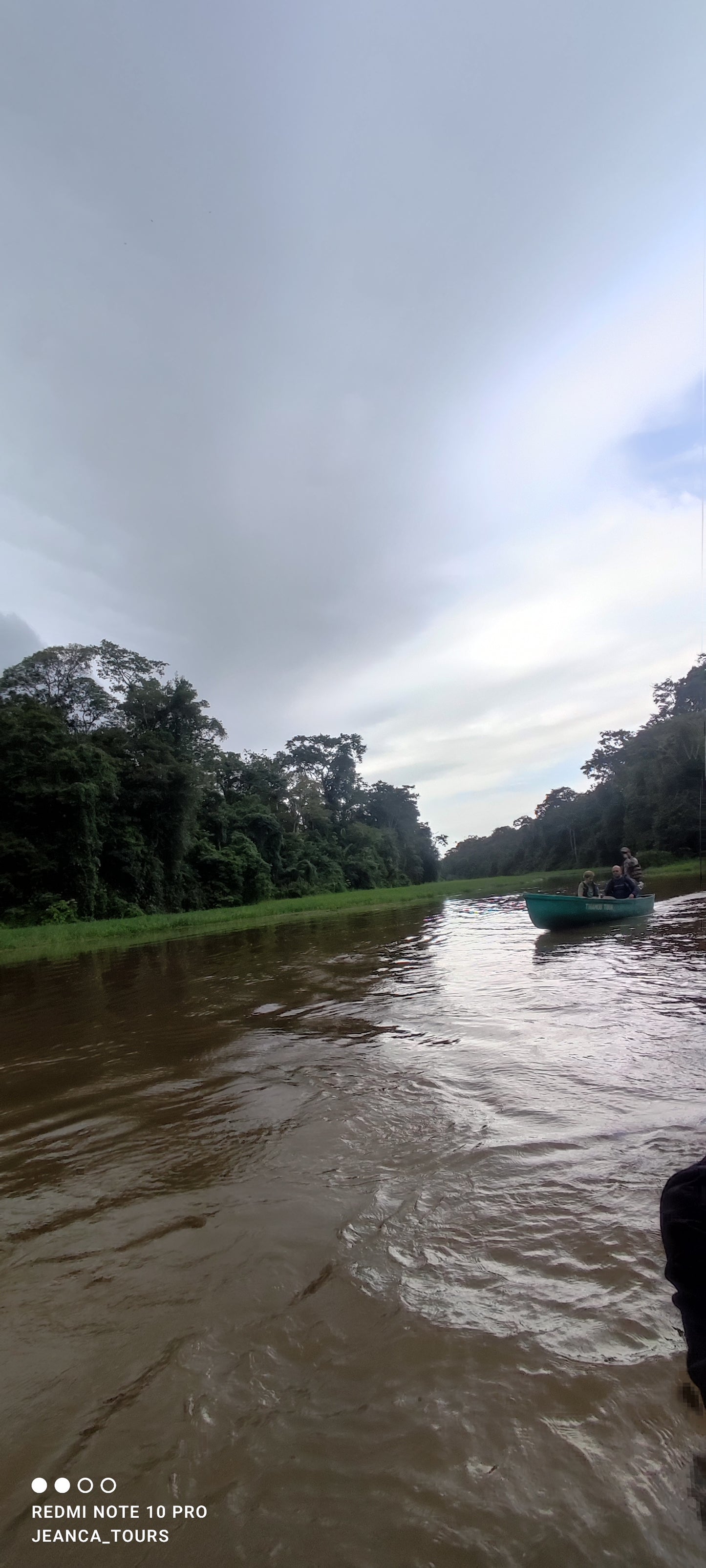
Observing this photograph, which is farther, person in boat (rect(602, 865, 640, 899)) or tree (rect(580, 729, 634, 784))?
tree (rect(580, 729, 634, 784))

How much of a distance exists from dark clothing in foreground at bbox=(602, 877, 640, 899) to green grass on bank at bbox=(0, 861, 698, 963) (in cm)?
1214

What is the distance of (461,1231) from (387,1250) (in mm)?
308

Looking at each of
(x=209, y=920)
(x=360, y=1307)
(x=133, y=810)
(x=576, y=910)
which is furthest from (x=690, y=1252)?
(x=133, y=810)

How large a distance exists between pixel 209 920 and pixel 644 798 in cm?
3934

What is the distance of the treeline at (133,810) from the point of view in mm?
25578

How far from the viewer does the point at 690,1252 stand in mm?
1421

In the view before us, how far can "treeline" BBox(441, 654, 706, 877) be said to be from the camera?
4378cm

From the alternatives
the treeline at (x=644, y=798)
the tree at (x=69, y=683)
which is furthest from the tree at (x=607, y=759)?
the tree at (x=69, y=683)

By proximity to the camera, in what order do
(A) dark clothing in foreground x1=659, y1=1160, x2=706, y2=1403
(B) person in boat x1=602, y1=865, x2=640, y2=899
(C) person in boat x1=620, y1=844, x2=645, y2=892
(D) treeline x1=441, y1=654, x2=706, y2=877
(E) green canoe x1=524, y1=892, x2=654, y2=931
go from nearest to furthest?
(A) dark clothing in foreground x1=659, y1=1160, x2=706, y2=1403 < (E) green canoe x1=524, y1=892, x2=654, y2=931 < (B) person in boat x1=602, y1=865, x2=640, y2=899 < (C) person in boat x1=620, y1=844, x2=645, y2=892 < (D) treeline x1=441, y1=654, x2=706, y2=877

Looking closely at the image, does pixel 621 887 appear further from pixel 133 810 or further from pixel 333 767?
pixel 333 767

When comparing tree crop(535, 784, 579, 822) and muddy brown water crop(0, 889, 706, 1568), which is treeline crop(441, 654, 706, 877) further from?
muddy brown water crop(0, 889, 706, 1568)

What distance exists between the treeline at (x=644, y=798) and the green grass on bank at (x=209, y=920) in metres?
5.12

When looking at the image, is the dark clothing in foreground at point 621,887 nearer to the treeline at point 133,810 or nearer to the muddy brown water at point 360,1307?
the muddy brown water at point 360,1307

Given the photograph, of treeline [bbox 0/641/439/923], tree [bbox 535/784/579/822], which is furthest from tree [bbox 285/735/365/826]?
tree [bbox 535/784/579/822]
